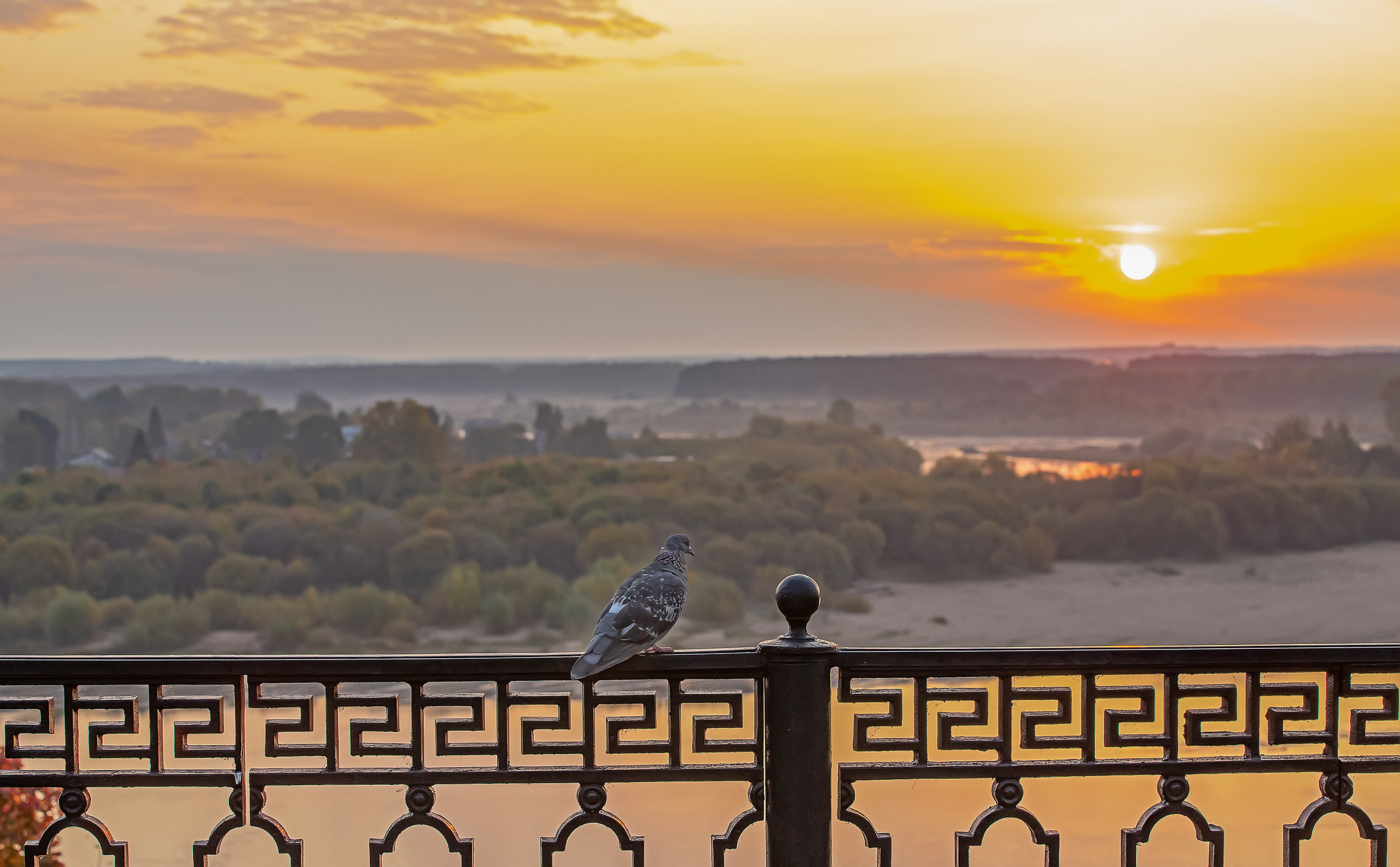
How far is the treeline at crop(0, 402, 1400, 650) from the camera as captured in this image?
2063 inches

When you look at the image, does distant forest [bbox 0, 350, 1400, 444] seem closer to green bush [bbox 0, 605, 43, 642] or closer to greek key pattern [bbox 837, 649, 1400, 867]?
green bush [bbox 0, 605, 43, 642]

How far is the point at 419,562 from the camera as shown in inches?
2215

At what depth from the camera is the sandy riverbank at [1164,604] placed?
182 ft

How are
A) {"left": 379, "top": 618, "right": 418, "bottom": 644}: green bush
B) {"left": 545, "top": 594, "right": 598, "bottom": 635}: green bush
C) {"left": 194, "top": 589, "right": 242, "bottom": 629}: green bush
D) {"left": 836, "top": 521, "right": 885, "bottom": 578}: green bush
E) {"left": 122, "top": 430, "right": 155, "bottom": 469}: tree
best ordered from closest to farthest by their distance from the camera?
{"left": 379, "top": 618, "right": 418, "bottom": 644}: green bush → {"left": 194, "top": 589, "right": 242, "bottom": 629}: green bush → {"left": 545, "top": 594, "right": 598, "bottom": 635}: green bush → {"left": 836, "top": 521, "right": 885, "bottom": 578}: green bush → {"left": 122, "top": 430, "right": 155, "bottom": 469}: tree

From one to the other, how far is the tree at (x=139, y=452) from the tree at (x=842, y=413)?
3858cm

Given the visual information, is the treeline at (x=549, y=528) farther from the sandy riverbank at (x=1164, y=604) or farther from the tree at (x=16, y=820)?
the tree at (x=16, y=820)

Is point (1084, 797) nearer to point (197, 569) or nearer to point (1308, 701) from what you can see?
point (197, 569)

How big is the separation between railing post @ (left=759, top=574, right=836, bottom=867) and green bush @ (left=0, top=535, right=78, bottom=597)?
57736 millimetres

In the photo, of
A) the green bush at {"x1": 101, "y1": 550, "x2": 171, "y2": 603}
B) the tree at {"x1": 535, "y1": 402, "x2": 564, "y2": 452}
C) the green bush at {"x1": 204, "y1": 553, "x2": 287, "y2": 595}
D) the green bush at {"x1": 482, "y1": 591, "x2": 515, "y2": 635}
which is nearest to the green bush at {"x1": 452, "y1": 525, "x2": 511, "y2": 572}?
the green bush at {"x1": 482, "y1": 591, "x2": 515, "y2": 635}

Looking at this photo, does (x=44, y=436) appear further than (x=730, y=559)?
Yes

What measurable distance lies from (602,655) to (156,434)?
72851 millimetres

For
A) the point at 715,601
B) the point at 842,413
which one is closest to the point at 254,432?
the point at 715,601

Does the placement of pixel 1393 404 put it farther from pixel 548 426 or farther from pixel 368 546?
pixel 368 546

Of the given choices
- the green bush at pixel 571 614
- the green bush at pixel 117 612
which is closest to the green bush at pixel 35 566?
the green bush at pixel 117 612
